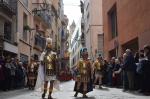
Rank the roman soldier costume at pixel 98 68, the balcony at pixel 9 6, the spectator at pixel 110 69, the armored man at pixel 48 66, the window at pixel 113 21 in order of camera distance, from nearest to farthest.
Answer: the armored man at pixel 48 66 → the roman soldier costume at pixel 98 68 → the spectator at pixel 110 69 → the balcony at pixel 9 6 → the window at pixel 113 21

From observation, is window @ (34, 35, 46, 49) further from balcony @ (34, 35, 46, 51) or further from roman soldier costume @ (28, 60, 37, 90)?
roman soldier costume @ (28, 60, 37, 90)

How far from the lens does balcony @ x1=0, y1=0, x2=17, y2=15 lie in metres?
24.8

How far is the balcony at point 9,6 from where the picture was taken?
978 inches

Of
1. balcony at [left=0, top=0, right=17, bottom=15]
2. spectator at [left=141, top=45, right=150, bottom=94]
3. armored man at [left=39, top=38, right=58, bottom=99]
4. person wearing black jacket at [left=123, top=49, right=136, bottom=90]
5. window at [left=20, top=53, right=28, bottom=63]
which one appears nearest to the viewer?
armored man at [left=39, top=38, right=58, bottom=99]

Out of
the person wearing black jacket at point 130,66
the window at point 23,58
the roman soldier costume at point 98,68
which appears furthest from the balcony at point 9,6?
the person wearing black jacket at point 130,66

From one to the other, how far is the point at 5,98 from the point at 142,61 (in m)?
5.34

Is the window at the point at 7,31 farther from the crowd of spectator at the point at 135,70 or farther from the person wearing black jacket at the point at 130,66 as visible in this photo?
the person wearing black jacket at the point at 130,66

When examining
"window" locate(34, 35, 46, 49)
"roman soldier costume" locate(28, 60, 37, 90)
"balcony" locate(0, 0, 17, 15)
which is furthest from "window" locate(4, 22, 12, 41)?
"window" locate(34, 35, 46, 49)

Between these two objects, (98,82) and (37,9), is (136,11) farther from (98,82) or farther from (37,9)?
(37,9)

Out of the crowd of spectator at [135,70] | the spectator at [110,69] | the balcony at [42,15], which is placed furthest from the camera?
the balcony at [42,15]

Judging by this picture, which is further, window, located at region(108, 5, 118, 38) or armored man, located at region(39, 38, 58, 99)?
window, located at region(108, 5, 118, 38)

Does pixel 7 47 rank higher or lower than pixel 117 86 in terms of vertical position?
higher

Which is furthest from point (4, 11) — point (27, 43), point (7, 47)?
point (27, 43)

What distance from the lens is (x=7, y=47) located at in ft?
85.1
